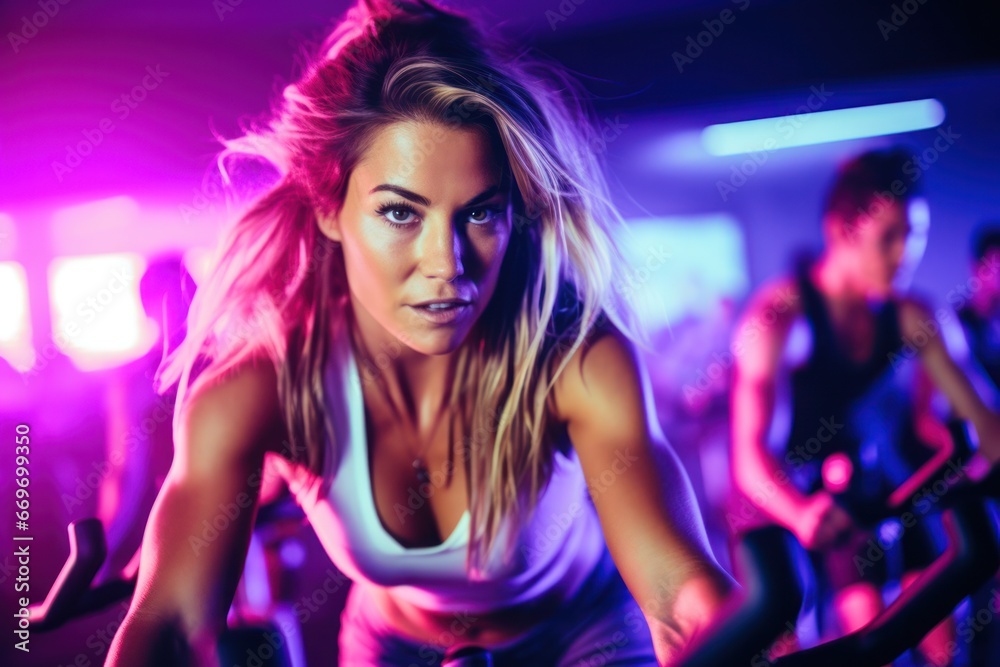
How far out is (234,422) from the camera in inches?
39.4

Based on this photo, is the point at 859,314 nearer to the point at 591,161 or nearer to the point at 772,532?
the point at 772,532

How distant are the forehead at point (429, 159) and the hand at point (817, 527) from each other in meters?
0.67

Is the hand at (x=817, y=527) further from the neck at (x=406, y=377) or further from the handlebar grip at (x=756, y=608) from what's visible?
the neck at (x=406, y=377)

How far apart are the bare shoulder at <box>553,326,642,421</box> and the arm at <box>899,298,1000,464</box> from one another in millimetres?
414

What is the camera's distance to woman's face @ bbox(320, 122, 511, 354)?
0.94 m

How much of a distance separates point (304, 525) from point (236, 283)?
0.37 meters

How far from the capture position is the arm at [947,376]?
3.39 ft

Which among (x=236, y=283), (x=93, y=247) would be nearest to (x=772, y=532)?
A: (x=236, y=283)

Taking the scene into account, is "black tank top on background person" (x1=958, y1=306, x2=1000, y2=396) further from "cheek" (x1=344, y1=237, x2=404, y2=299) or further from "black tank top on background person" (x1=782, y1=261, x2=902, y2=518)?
"cheek" (x1=344, y1=237, x2=404, y2=299)

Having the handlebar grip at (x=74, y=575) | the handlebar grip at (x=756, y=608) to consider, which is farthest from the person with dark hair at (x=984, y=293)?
the handlebar grip at (x=74, y=575)

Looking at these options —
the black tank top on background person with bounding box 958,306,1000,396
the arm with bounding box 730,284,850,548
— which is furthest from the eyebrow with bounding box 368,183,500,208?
the black tank top on background person with bounding box 958,306,1000,396

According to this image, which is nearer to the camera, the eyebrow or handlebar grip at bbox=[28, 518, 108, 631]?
the eyebrow

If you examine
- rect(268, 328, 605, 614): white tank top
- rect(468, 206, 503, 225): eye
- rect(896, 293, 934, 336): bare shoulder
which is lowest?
rect(268, 328, 605, 614): white tank top

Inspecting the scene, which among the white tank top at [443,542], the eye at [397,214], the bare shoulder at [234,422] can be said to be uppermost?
the eye at [397,214]
